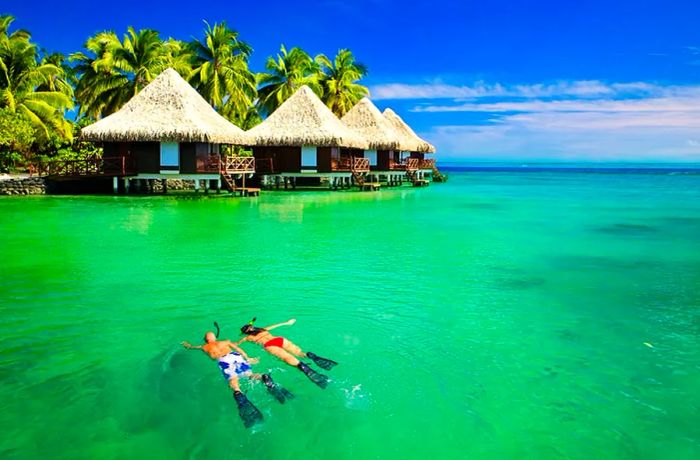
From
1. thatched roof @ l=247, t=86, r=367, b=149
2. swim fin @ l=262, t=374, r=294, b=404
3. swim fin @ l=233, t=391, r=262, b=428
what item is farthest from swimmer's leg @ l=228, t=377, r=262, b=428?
thatched roof @ l=247, t=86, r=367, b=149

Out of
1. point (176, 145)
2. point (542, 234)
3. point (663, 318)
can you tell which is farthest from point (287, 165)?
point (663, 318)

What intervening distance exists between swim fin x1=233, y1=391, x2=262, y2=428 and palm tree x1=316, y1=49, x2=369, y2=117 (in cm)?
3455

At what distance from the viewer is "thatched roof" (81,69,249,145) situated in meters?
22.0

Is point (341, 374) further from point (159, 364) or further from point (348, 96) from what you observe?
point (348, 96)

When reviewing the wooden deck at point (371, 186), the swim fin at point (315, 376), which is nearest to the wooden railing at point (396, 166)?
the wooden deck at point (371, 186)

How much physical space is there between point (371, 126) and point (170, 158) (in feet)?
44.2

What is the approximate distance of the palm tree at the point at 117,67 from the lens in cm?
2702

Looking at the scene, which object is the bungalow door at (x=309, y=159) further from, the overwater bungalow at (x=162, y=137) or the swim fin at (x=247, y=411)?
the swim fin at (x=247, y=411)

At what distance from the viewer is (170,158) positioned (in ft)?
75.7

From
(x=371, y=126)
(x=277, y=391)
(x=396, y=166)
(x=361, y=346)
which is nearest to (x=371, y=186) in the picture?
(x=371, y=126)

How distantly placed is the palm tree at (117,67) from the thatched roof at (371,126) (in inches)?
379

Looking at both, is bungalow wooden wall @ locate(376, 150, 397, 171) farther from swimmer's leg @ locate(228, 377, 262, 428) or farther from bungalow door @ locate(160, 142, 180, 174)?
swimmer's leg @ locate(228, 377, 262, 428)

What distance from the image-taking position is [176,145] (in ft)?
75.5

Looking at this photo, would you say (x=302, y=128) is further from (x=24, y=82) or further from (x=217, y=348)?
(x=217, y=348)
